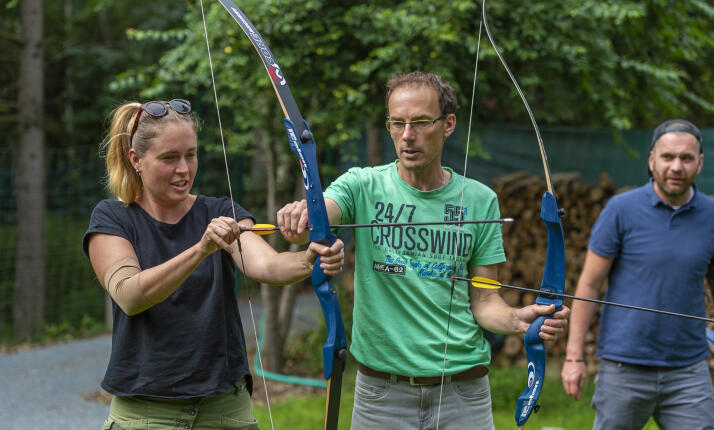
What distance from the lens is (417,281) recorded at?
2.20 meters

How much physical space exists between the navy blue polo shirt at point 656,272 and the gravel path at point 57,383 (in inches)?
136

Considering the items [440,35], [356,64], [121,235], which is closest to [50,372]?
[356,64]

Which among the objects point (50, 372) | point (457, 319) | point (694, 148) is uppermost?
point (694, 148)

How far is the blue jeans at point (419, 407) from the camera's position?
7.29 ft

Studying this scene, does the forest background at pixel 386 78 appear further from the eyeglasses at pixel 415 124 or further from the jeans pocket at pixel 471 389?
the jeans pocket at pixel 471 389

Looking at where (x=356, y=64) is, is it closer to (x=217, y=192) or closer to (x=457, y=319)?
(x=457, y=319)

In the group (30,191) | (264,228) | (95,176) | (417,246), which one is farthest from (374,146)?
(264,228)

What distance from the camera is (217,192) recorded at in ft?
27.2

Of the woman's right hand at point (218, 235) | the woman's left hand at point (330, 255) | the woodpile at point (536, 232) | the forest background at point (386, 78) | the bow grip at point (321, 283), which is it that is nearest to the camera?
the woman's right hand at point (218, 235)

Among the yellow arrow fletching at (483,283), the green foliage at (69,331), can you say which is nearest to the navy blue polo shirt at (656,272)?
the yellow arrow fletching at (483,283)

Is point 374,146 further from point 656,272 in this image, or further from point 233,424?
point 233,424

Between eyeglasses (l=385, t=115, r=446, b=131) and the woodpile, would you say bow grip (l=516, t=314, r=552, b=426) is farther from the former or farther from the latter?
the woodpile

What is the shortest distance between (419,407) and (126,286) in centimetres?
92

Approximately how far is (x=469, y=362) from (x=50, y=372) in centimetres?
493
